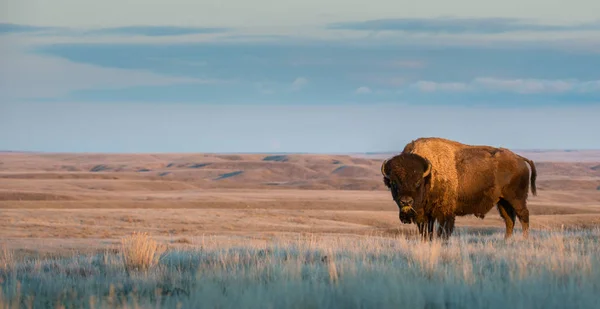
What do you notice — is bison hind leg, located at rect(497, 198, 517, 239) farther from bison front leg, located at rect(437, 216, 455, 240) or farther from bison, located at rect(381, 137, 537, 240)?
bison front leg, located at rect(437, 216, 455, 240)

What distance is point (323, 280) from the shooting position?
33.1 feet

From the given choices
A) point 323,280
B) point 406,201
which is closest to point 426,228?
Result: point 406,201

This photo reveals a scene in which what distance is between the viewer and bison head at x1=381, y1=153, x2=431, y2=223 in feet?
48.8

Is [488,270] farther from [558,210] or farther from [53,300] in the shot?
[558,210]

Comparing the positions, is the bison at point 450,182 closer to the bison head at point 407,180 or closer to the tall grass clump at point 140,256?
the bison head at point 407,180

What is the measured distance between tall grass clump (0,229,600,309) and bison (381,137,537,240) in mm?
1606

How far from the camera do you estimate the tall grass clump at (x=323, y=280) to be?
865 centimetres

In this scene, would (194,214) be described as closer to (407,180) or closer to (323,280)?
(407,180)

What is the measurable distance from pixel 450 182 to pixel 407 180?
2044 millimetres

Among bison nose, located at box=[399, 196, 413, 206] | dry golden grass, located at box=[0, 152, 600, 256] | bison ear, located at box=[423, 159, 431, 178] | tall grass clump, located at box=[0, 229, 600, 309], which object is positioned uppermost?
bison ear, located at box=[423, 159, 431, 178]

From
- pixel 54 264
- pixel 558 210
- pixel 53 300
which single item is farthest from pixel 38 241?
pixel 558 210

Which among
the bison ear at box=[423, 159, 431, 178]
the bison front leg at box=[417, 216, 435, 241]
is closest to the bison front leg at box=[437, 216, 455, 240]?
the bison front leg at box=[417, 216, 435, 241]

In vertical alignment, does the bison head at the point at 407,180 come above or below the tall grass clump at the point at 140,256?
above

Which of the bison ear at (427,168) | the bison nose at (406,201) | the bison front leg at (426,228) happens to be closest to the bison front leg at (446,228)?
the bison front leg at (426,228)
